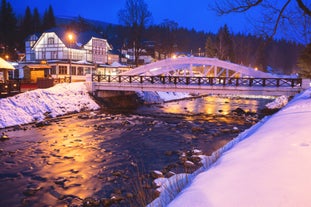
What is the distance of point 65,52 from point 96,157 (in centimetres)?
3341

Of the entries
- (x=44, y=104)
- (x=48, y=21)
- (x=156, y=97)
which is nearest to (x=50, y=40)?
(x=156, y=97)

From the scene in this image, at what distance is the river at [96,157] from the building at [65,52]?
2036 cm

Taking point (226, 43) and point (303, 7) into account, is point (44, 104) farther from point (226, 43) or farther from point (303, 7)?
point (226, 43)

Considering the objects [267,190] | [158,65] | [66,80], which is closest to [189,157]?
[267,190]

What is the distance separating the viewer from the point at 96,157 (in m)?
11.2

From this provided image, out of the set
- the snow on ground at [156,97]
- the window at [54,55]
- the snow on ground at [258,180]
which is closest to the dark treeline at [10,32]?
the window at [54,55]

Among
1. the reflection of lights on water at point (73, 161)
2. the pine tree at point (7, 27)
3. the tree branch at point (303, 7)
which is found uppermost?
the pine tree at point (7, 27)

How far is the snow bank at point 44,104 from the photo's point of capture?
1819 cm

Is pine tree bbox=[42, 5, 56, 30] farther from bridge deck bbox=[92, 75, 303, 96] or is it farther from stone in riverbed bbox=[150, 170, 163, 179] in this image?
stone in riverbed bbox=[150, 170, 163, 179]

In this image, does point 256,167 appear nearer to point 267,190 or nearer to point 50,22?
point 267,190

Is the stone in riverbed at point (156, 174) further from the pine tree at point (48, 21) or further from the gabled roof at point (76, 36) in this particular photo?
the pine tree at point (48, 21)

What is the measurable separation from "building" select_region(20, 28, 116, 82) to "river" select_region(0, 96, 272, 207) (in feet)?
66.8

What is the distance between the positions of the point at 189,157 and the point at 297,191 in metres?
7.55

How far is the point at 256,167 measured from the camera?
4.14 meters
